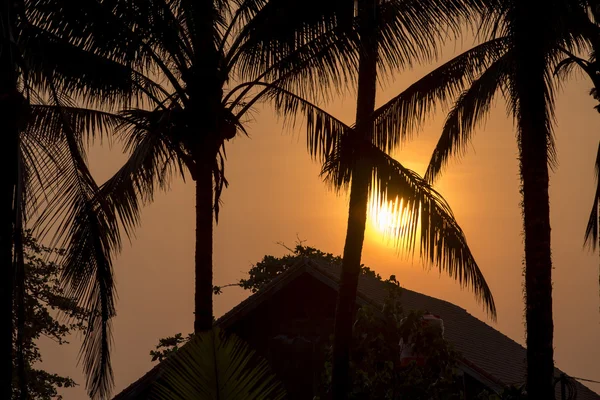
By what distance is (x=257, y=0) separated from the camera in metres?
15.4

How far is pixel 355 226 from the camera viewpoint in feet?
50.2

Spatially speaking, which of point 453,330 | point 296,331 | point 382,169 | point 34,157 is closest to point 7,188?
point 34,157

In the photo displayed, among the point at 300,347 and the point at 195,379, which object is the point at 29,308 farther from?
the point at 195,379

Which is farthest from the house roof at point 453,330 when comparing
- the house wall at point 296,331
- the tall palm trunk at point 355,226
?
the tall palm trunk at point 355,226

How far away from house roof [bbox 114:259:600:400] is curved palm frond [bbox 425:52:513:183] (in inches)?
116

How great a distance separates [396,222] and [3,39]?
7.73 metres

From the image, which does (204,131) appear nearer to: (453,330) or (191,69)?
(191,69)

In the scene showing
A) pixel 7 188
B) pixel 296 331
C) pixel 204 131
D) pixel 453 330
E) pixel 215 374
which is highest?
pixel 453 330

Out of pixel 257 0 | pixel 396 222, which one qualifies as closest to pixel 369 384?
pixel 396 222

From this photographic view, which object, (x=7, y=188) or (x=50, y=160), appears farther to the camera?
(x=50, y=160)

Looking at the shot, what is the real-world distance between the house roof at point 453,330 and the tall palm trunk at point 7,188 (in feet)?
37.8

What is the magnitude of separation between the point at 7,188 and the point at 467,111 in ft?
39.6

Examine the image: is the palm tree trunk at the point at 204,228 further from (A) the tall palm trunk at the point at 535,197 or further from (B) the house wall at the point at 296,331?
(B) the house wall at the point at 296,331

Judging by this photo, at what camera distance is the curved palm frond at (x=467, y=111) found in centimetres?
1576
